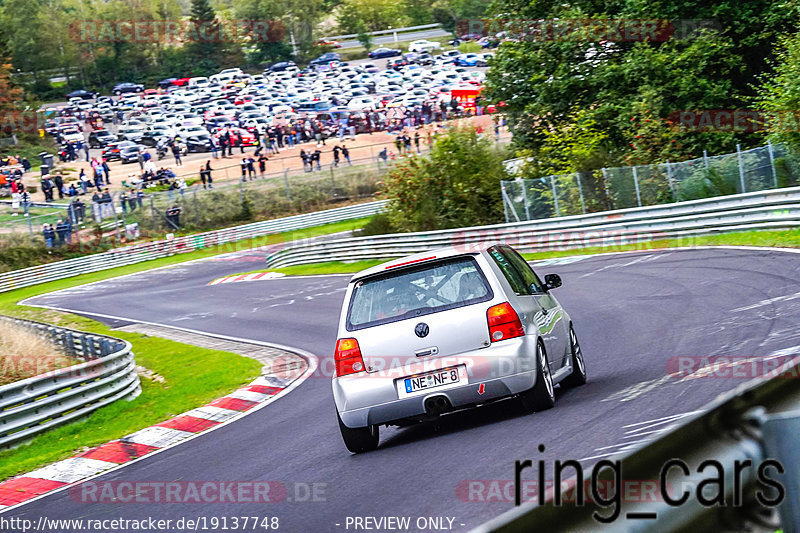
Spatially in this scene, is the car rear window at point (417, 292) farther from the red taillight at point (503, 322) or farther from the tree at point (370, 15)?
the tree at point (370, 15)

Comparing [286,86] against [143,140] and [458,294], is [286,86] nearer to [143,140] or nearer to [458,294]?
[143,140]

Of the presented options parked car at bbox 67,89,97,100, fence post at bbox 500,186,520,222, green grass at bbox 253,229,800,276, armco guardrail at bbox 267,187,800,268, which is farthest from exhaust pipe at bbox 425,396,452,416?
parked car at bbox 67,89,97,100

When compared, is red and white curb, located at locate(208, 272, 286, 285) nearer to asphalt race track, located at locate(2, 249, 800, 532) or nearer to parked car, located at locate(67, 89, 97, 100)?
asphalt race track, located at locate(2, 249, 800, 532)

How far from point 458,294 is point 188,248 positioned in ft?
161

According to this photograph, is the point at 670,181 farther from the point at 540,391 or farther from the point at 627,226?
the point at 540,391

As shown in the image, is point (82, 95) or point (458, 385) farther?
point (82, 95)

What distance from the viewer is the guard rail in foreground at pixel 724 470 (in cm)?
228

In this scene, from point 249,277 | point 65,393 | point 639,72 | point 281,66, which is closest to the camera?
point 65,393

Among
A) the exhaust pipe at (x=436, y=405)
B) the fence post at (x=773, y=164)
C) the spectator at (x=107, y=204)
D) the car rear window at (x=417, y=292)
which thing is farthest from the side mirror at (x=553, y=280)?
the spectator at (x=107, y=204)

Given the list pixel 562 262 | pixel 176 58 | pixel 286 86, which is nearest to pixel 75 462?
pixel 562 262

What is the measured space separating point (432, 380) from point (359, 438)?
0.97 meters

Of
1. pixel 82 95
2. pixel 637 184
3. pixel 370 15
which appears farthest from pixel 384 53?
pixel 637 184

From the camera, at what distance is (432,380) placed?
843 cm

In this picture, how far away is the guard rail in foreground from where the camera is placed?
2283 mm
